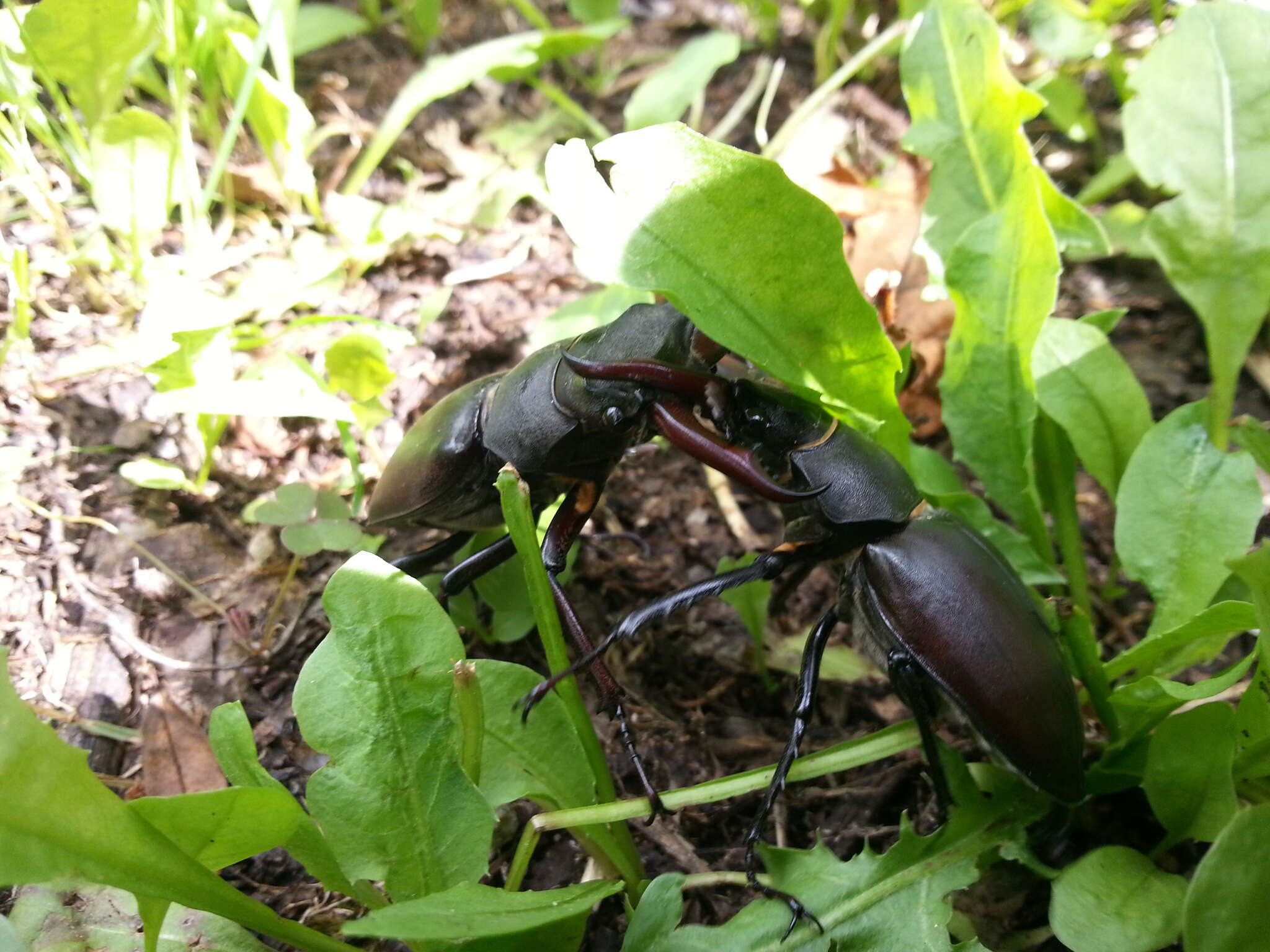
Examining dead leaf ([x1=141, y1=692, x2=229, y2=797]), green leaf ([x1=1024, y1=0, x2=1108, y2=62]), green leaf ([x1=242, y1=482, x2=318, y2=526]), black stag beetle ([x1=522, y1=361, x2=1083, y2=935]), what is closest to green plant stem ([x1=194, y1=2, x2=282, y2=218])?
green leaf ([x1=242, y1=482, x2=318, y2=526])

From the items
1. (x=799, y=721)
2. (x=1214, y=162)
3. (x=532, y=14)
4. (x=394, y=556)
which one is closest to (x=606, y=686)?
(x=799, y=721)

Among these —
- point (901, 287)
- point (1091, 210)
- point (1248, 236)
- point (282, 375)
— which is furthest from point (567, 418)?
point (1091, 210)

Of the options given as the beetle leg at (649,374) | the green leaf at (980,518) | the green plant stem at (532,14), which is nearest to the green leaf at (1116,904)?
the green leaf at (980,518)

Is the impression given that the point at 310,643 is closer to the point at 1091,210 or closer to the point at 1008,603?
the point at 1008,603

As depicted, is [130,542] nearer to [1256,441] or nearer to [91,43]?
[91,43]

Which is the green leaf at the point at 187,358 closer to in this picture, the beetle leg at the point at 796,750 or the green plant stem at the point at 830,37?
the beetle leg at the point at 796,750

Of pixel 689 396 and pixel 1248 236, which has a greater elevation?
pixel 1248 236
